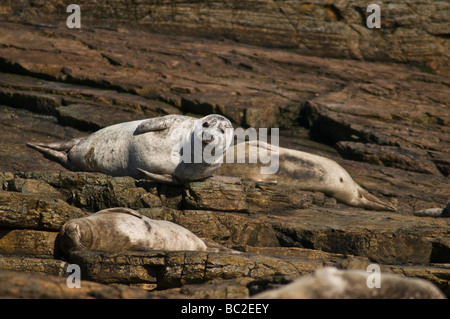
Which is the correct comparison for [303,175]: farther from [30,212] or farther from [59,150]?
[30,212]

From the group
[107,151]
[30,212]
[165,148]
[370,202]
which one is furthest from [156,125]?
[370,202]

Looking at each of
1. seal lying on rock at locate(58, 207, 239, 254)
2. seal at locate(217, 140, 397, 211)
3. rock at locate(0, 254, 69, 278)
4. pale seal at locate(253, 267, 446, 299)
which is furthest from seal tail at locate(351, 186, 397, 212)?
pale seal at locate(253, 267, 446, 299)

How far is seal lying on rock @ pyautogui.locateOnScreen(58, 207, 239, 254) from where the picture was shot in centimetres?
664

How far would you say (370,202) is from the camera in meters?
11.4

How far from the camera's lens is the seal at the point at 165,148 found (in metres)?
9.09

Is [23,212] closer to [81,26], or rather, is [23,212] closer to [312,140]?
[312,140]

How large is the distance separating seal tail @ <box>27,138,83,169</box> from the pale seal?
7.07 meters

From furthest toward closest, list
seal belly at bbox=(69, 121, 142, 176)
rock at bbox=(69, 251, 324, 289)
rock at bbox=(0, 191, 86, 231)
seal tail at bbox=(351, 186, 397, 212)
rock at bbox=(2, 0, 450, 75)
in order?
rock at bbox=(2, 0, 450, 75) < seal tail at bbox=(351, 186, 397, 212) < seal belly at bbox=(69, 121, 142, 176) < rock at bbox=(0, 191, 86, 231) < rock at bbox=(69, 251, 324, 289)

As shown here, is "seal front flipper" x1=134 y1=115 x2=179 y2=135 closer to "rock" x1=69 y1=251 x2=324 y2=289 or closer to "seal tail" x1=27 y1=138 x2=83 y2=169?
"seal tail" x1=27 y1=138 x2=83 y2=169

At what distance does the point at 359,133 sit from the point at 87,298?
35.2 feet

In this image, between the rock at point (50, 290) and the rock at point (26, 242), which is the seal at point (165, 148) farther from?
the rock at point (50, 290)

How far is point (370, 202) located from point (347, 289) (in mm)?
7587

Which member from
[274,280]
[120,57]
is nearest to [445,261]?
[274,280]

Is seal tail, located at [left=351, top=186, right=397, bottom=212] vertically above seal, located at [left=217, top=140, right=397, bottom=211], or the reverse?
seal, located at [left=217, top=140, right=397, bottom=211]
